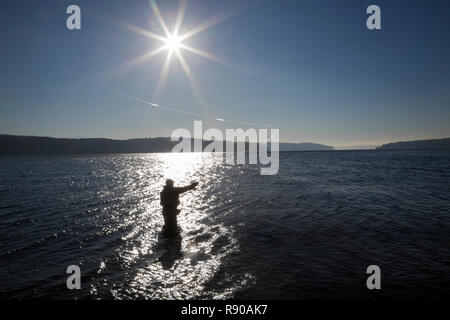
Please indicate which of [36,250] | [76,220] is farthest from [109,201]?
[36,250]

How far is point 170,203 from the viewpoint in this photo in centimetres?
1102

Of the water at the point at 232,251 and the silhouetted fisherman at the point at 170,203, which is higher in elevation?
the silhouetted fisherman at the point at 170,203

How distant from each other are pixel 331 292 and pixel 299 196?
16.5 m

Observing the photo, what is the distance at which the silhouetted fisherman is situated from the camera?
35.8 ft

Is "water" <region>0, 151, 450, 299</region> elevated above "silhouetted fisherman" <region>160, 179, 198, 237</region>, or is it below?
below

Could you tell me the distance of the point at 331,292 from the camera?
6.51 meters

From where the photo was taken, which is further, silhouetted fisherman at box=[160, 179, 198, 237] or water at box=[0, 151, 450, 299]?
silhouetted fisherman at box=[160, 179, 198, 237]

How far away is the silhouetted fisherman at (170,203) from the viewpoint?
10.9 m

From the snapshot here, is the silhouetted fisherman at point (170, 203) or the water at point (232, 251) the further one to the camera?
the silhouetted fisherman at point (170, 203)
